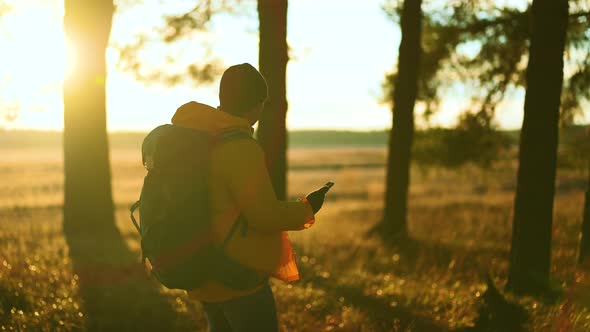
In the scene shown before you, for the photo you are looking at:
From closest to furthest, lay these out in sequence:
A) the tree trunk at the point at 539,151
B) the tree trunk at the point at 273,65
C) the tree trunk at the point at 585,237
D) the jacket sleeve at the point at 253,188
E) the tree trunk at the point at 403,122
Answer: the jacket sleeve at the point at 253,188 → the tree trunk at the point at 539,151 → the tree trunk at the point at 273,65 → the tree trunk at the point at 585,237 → the tree trunk at the point at 403,122

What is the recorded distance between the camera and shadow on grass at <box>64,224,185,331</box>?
5922 mm

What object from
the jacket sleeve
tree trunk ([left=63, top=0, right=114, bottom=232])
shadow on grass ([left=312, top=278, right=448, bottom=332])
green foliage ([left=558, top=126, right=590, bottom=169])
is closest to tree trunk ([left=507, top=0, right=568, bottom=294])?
shadow on grass ([left=312, top=278, right=448, bottom=332])

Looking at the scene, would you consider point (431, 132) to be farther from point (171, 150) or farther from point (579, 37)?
point (171, 150)

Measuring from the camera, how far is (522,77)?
1334cm

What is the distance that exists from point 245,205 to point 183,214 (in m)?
0.26

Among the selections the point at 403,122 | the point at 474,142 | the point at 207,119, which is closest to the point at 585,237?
the point at 403,122

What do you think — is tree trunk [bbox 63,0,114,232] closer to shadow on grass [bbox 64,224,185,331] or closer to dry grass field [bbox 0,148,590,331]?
shadow on grass [bbox 64,224,185,331]

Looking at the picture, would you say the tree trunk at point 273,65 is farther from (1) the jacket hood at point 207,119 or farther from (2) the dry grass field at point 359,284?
(1) the jacket hood at point 207,119

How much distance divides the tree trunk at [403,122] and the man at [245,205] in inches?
386

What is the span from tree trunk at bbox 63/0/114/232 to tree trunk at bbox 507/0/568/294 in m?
A: 5.75

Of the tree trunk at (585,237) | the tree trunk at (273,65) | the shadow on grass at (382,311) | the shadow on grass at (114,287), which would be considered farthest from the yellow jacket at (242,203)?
the tree trunk at (585,237)

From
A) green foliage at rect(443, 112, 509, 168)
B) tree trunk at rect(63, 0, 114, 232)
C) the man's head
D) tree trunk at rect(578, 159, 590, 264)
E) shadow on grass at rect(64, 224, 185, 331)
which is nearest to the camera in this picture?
the man's head

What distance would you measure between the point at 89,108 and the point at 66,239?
1855 mm

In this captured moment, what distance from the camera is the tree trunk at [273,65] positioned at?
691 centimetres
